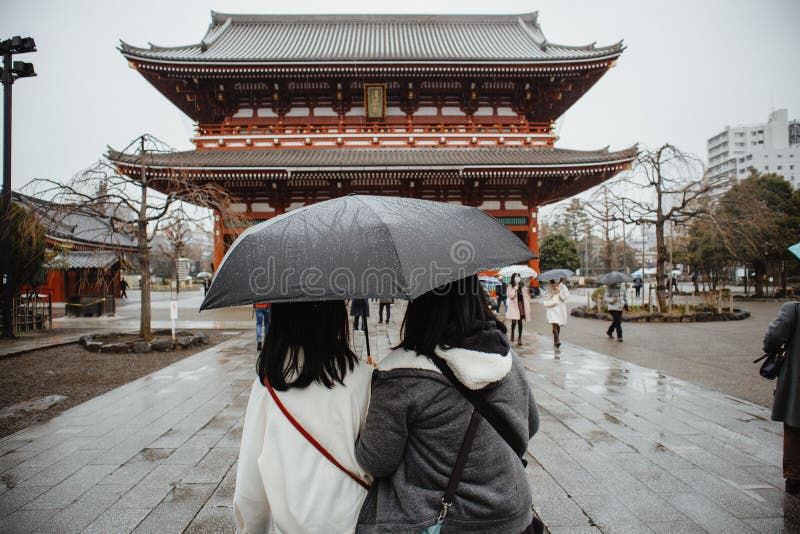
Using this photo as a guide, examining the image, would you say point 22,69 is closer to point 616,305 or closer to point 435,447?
point 435,447

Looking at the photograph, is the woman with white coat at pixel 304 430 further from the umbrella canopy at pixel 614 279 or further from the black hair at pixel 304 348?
the umbrella canopy at pixel 614 279

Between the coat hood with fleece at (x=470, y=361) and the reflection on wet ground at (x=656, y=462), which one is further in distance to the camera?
the reflection on wet ground at (x=656, y=462)

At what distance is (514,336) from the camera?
427 inches

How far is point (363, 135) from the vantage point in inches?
658

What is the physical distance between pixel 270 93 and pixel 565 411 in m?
16.1

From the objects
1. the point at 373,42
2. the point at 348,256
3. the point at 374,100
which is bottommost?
the point at 348,256

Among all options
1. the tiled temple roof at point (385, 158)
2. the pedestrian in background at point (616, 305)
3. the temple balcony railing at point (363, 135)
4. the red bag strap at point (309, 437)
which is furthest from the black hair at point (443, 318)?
the temple balcony railing at point (363, 135)

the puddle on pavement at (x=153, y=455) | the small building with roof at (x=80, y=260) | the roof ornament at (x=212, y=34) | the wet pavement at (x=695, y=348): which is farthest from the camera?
the roof ornament at (x=212, y=34)

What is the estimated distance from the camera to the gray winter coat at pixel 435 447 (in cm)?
141

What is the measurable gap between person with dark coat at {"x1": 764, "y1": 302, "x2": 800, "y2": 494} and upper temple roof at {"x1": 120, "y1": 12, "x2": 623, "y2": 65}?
48.2 feet

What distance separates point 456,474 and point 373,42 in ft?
70.6

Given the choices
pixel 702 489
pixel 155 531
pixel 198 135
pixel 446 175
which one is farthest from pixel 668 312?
pixel 198 135

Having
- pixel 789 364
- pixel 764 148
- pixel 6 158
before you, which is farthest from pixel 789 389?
pixel 764 148

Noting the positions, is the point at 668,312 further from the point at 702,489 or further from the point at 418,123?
the point at 702,489
